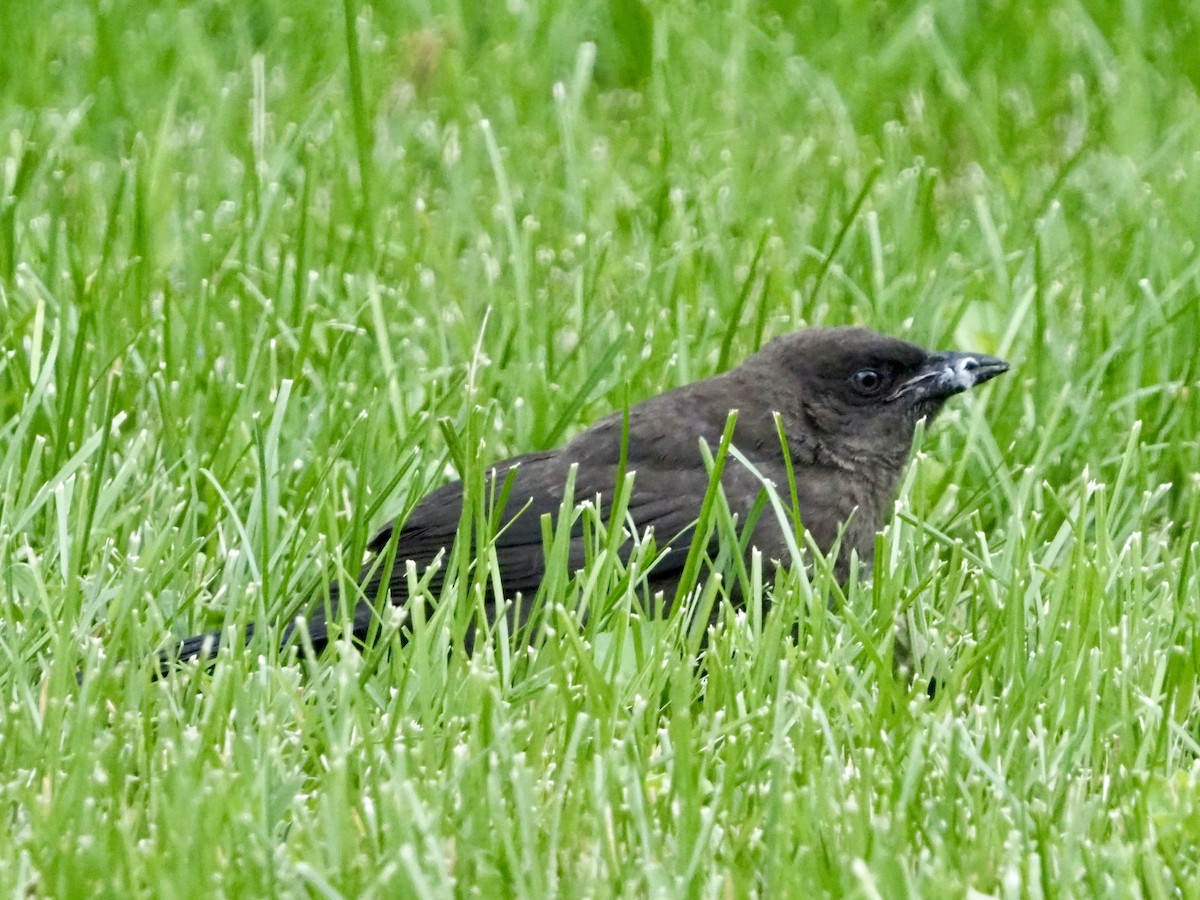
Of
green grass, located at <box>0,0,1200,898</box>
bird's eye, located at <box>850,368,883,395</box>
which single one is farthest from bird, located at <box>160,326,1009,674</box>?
green grass, located at <box>0,0,1200,898</box>

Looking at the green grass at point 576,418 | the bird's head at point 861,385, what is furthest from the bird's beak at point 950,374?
the green grass at point 576,418

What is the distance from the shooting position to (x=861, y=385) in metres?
5.21

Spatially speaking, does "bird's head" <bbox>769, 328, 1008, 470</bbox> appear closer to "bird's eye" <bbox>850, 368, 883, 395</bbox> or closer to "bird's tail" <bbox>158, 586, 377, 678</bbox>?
"bird's eye" <bbox>850, 368, 883, 395</bbox>

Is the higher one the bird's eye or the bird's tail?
the bird's eye

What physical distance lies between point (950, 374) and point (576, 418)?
1.01 m

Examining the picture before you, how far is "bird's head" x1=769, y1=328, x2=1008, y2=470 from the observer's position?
16.9 ft

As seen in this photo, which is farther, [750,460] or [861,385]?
[861,385]

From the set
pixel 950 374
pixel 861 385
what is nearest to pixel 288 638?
pixel 861 385

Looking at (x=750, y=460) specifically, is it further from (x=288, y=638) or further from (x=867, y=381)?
(x=288, y=638)

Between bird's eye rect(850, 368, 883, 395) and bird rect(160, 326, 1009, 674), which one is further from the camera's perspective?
bird's eye rect(850, 368, 883, 395)

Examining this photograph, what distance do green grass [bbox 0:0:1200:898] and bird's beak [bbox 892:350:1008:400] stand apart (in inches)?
7.3

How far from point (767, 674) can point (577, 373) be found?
2024 mm

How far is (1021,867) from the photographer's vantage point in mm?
2975

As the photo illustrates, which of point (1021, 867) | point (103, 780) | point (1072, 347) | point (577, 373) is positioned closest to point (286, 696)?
point (103, 780)
